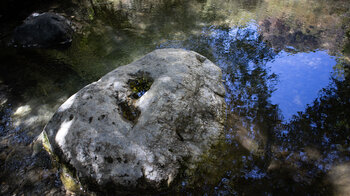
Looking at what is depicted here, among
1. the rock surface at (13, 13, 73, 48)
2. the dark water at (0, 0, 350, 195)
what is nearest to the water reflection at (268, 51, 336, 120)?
the dark water at (0, 0, 350, 195)

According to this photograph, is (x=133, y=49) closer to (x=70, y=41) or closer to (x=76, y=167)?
(x=70, y=41)

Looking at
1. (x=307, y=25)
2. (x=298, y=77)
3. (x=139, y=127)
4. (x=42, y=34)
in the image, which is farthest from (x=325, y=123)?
(x=42, y=34)

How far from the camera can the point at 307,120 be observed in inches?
133

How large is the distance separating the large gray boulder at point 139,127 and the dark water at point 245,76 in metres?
0.38

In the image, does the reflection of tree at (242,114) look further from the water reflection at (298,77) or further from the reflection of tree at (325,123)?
the reflection of tree at (325,123)

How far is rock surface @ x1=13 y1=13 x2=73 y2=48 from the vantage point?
605 centimetres

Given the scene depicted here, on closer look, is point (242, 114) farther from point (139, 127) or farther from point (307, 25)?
point (307, 25)

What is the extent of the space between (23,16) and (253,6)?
9.02 meters

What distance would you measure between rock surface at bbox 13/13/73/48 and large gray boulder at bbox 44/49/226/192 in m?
3.83

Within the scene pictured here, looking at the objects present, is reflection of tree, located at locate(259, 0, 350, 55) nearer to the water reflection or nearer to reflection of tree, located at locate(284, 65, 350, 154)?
the water reflection

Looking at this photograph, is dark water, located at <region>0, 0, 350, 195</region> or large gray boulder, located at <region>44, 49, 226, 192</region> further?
dark water, located at <region>0, 0, 350, 195</region>

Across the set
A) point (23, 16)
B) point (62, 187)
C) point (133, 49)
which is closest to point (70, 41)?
point (133, 49)

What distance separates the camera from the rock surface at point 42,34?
6.05 meters

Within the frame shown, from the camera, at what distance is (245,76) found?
4.39 metres
